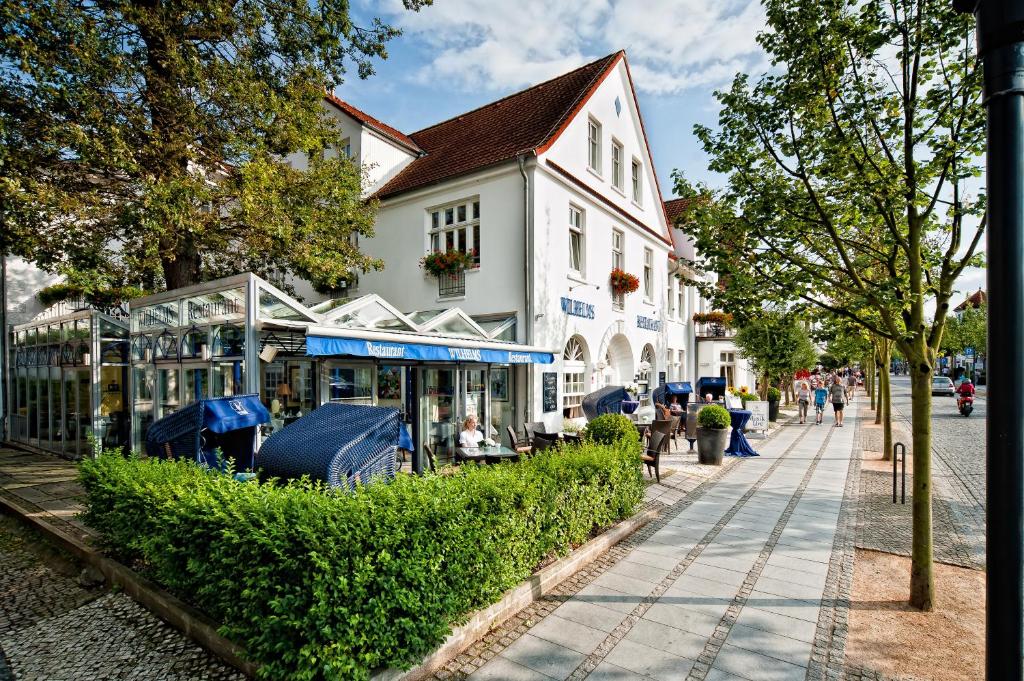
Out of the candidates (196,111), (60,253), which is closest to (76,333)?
(60,253)

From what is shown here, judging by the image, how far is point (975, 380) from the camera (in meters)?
61.2

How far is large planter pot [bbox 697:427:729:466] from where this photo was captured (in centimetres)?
1204

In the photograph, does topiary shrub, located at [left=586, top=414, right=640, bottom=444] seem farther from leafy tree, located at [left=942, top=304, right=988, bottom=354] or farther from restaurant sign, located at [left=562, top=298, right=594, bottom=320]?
leafy tree, located at [left=942, top=304, right=988, bottom=354]

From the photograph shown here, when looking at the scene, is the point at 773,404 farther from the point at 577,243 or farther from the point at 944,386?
the point at 944,386

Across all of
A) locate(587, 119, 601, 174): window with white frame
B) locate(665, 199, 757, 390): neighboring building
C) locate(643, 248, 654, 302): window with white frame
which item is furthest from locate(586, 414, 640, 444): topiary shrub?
locate(665, 199, 757, 390): neighboring building

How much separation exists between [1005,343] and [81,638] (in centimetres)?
696

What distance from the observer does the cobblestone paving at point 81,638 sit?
13.4ft

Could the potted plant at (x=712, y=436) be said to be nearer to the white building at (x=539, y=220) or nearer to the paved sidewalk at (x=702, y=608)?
the paved sidewalk at (x=702, y=608)

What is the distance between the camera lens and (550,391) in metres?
14.1

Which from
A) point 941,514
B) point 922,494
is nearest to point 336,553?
point 922,494

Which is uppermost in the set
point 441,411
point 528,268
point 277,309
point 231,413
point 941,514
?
point 528,268

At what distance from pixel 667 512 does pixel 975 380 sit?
74555 millimetres

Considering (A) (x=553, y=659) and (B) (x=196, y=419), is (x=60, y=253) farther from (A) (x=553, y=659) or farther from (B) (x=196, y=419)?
(A) (x=553, y=659)

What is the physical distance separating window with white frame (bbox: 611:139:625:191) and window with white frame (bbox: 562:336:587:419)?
643cm
